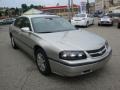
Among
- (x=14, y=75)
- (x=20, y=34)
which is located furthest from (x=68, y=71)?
(x=20, y=34)

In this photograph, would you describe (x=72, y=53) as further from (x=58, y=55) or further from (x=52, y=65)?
(x=52, y=65)

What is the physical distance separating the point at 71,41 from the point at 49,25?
1398 mm

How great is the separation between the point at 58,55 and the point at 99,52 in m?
0.94

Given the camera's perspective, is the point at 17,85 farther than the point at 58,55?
Yes

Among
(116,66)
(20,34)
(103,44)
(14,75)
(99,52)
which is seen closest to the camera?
(99,52)

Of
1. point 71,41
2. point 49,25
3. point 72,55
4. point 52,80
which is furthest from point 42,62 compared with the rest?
point 49,25

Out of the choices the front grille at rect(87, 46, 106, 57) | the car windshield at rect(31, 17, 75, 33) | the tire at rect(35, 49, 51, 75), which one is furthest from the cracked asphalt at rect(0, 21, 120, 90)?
the car windshield at rect(31, 17, 75, 33)

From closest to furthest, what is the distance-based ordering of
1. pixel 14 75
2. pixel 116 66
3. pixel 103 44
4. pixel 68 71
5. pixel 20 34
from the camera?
pixel 68 71, pixel 103 44, pixel 14 75, pixel 116 66, pixel 20 34

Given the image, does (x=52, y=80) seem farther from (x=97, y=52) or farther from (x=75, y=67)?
(x=97, y=52)

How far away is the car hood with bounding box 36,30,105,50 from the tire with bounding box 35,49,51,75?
15.1 inches

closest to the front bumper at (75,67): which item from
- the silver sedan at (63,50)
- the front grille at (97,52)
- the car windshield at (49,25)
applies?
the silver sedan at (63,50)

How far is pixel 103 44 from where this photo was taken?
4.21 metres

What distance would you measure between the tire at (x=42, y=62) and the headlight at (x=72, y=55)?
59 cm

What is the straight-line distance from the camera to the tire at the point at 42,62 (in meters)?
4.15
